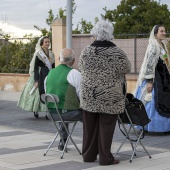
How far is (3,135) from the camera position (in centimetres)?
1135

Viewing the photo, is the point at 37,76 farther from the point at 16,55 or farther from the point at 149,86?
the point at 16,55

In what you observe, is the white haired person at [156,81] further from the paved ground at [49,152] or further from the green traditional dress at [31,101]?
the green traditional dress at [31,101]

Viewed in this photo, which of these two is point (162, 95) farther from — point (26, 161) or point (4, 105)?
point (4, 105)

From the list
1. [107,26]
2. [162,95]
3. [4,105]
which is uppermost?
[107,26]

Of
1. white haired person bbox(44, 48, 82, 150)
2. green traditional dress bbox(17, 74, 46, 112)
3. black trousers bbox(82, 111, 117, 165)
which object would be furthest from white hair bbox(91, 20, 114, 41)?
green traditional dress bbox(17, 74, 46, 112)

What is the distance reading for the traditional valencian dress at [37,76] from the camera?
13264mm

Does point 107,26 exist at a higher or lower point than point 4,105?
higher

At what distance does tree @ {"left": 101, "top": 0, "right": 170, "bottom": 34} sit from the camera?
98.1 feet

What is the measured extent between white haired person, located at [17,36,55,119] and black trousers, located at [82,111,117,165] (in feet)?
13.9

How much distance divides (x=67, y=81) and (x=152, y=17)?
2168cm

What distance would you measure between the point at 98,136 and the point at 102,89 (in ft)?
2.17

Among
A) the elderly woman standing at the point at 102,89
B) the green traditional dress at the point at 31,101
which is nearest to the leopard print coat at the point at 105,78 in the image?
the elderly woman standing at the point at 102,89

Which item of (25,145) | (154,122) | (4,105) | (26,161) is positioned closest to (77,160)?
(26,161)

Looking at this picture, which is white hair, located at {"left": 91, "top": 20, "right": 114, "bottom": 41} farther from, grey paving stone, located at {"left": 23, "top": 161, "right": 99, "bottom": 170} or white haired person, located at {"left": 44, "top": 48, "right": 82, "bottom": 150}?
grey paving stone, located at {"left": 23, "top": 161, "right": 99, "bottom": 170}
